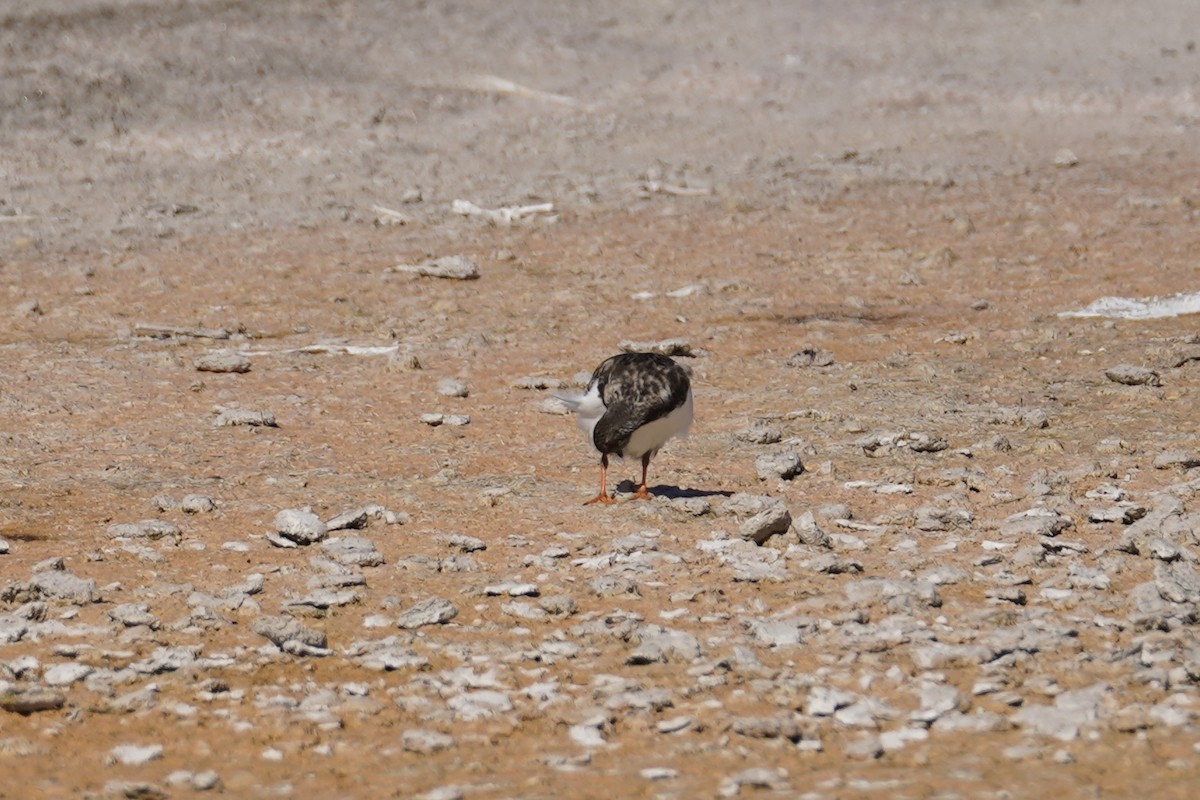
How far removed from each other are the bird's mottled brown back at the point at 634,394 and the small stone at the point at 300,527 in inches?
72.0

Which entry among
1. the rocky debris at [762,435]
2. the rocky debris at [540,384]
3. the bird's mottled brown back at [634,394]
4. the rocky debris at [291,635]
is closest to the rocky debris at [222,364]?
the rocky debris at [540,384]

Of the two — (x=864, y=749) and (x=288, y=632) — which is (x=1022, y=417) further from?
(x=288, y=632)

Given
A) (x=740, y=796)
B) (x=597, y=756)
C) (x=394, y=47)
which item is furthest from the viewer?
(x=394, y=47)

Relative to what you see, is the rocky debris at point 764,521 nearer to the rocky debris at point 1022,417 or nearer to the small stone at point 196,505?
the rocky debris at point 1022,417

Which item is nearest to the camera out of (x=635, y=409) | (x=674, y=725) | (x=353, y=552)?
(x=674, y=725)

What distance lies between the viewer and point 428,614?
309 inches

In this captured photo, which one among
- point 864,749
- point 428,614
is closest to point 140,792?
point 428,614

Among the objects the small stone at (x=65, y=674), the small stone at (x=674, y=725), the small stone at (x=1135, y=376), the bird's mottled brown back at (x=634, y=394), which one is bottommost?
the small stone at (x=674, y=725)

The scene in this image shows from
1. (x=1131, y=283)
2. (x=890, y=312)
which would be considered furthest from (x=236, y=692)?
(x=1131, y=283)

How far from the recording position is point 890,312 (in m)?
15.7

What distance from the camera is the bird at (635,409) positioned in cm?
991

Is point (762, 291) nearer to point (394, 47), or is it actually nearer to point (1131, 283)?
point (1131, 283)

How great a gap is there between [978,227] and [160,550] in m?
12.6

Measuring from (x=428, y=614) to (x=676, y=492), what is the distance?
2.79 m
